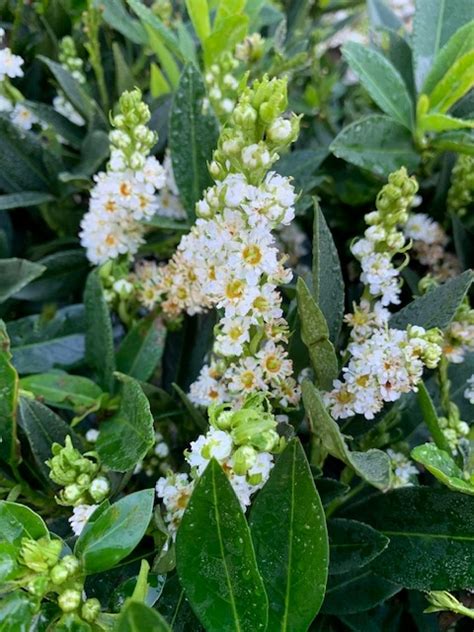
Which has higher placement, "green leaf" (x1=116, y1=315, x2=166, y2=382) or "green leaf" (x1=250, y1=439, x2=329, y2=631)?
"green leaf" (x1=116, y1=315, x2=166, y2=382)

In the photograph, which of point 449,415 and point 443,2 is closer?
point 449,415

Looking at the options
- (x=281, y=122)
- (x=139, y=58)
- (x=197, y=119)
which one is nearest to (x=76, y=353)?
(x=197, y=119)

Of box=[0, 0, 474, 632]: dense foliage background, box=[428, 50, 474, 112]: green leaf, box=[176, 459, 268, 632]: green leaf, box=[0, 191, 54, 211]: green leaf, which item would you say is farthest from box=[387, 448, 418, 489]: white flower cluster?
box=[0, 191, 54, 211]: green leaf

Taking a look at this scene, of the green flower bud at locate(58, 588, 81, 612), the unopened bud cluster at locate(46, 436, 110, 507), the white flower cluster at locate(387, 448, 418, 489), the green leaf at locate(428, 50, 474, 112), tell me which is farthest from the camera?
the green leaf at locate(428, 50, 474, 112)

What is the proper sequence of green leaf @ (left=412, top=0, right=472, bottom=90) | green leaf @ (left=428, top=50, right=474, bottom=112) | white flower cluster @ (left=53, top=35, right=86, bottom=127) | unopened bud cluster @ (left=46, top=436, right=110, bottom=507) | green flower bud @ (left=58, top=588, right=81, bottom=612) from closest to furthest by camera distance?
green flower bud @ (left=58, top=588, right=81, bottom=612), unopened bud cluster @ (left=46, top=436, right=110, bottom=507), green leaf @ (left=428, top=50, right=474, bottom=112), green leaf @ (left=412, top=0, right=472, bottom=90), white flower cluster @ (left=53, top=35, right=86, bottom=127)

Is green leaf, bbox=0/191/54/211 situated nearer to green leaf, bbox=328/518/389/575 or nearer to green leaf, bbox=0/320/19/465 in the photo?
green leaf, bbox=0/320/19/465

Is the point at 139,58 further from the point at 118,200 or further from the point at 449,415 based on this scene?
the point at 449,415
